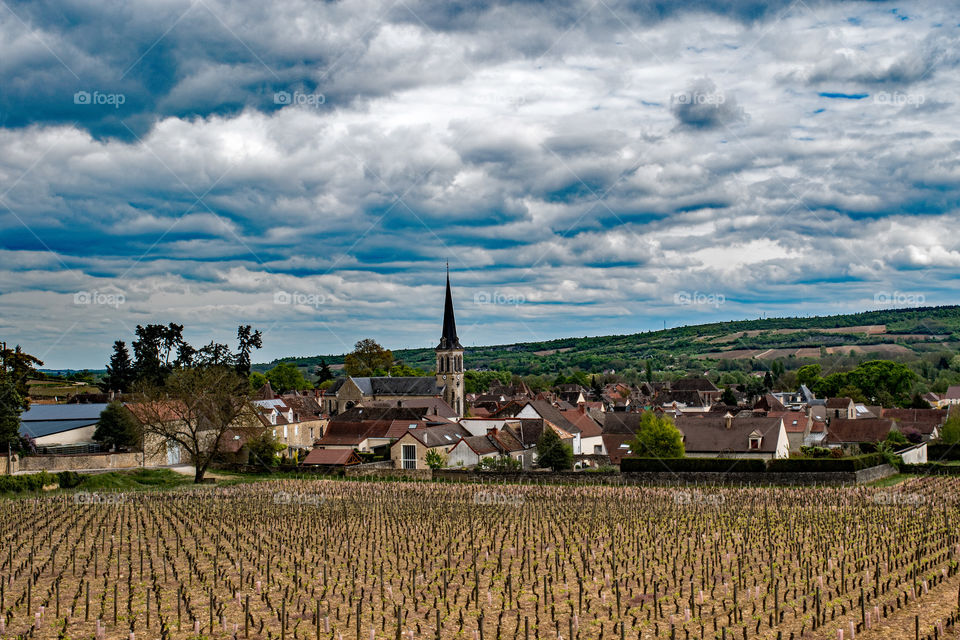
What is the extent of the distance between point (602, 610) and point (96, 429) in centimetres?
4941

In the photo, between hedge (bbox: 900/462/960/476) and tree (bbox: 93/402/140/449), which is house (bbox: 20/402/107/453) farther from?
hedge (bbox: 900/462/960/476)

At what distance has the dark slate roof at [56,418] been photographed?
57.0m

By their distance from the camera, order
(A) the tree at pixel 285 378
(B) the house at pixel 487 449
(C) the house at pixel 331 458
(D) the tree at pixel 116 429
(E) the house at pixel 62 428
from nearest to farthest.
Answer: (C) the house at pixel 331 458
(E) the house at pixel 62 428
(D) the tree at pixel 116 429
(B) the house at pixel 487 449
(A) the tree at pixel 285 378

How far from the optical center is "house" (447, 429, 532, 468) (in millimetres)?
57156

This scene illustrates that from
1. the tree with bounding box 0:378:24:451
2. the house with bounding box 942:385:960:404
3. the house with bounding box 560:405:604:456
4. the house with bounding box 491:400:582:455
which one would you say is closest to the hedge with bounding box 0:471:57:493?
the tree with bounding box 0:378:24:451

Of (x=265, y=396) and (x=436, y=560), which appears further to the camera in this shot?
(x=265, y=396)

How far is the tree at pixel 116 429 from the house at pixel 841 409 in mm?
70959

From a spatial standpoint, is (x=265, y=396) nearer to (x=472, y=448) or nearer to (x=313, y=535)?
(x=472, y=448)

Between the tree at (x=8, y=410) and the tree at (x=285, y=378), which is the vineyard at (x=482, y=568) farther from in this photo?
the tree at (x=285, y=378)

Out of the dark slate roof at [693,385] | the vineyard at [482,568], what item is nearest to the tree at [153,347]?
the vineyard at [482,568]

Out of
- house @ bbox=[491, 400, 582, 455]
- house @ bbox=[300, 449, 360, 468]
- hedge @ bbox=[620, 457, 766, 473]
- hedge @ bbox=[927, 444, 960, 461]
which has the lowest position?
hedge @ bbox=[927, 444, 960, 461]

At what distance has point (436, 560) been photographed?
78.1ft

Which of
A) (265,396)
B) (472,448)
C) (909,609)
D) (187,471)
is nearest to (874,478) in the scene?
(472,448)

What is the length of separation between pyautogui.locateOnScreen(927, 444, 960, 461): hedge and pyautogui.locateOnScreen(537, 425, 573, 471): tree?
95.5ft
